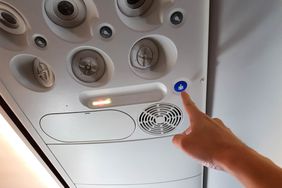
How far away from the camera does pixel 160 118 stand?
0.65 meters

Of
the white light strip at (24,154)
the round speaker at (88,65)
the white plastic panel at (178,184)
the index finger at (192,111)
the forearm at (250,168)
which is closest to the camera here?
the forearm at (250,168)

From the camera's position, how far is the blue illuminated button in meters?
0.58

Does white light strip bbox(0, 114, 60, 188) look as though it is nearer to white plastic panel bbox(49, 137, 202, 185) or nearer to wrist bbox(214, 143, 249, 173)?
white plastic panel bbox(49, 137, 202, 185)

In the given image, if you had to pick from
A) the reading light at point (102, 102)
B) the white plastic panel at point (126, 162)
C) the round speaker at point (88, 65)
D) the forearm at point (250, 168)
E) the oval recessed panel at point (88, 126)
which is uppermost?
the round speaker at point (88, 65)

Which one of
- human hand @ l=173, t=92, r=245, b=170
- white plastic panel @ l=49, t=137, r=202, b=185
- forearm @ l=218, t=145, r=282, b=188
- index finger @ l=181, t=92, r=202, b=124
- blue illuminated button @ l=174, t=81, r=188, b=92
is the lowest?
forearm @ l=218, t=145, r=282, b=188

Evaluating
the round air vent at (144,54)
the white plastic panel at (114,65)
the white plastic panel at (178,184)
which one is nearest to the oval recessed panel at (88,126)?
the white plastic panel at (114,65)

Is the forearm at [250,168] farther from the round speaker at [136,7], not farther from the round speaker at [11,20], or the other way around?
the round speaker at [11,20]

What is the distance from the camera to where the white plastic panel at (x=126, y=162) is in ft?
2.40

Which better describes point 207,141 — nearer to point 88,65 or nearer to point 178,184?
point 88,65

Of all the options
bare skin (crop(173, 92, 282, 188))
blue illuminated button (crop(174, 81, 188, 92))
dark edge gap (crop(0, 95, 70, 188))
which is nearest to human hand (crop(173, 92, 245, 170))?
bare skin (crop(173, 92, 282, 188))

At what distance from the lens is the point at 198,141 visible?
1.39 feet

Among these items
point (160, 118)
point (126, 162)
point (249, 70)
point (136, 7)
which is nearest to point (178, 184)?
point (126, 162)

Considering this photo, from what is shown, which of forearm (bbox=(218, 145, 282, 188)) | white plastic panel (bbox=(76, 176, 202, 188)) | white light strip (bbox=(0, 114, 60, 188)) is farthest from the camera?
white plastic panel (bbox=(76, 176, 202, 188))

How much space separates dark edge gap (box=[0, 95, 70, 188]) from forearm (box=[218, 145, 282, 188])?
1.66ft
